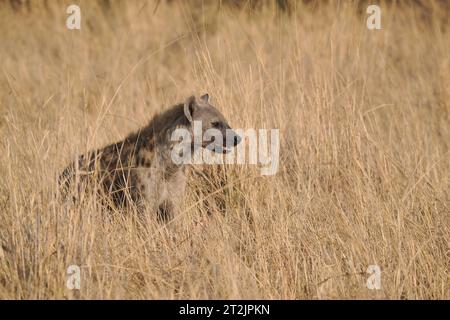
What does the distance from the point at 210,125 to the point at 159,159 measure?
1.85ft

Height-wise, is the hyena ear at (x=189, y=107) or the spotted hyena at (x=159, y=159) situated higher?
the hyena ear at (x=189, y=107)

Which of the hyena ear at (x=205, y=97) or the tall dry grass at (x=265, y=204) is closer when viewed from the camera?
the tall dry grass at (x=265, y=204)

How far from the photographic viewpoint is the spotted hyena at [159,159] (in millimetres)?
6164

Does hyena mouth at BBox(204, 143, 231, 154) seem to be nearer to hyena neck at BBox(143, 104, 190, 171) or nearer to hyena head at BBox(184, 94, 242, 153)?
hyena head at BBox(184, 94, 242, 153)

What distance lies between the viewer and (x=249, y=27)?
9656 mm

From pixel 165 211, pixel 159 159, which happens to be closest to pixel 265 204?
pixel 165 211

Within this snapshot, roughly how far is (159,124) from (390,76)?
3.78 m

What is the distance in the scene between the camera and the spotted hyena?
616 centimetres

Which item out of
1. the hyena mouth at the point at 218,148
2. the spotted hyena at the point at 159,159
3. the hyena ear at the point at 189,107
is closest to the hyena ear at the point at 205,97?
the spotted hyena at the point at 159,159

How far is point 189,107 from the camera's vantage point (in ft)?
20.5

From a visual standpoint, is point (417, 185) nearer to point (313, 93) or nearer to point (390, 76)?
point (313, 93)

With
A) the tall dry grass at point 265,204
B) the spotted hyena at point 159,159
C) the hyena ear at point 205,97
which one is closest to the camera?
the tall dry grass at point 265,204

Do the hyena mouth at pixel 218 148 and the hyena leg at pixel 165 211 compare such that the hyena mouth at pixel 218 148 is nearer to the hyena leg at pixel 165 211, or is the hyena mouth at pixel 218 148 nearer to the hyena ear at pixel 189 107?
the hyena ear at pixel 189 107

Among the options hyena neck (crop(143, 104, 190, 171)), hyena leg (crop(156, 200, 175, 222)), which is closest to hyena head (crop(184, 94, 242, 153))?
hyena neck (crop(143, 104, 190, 171))
